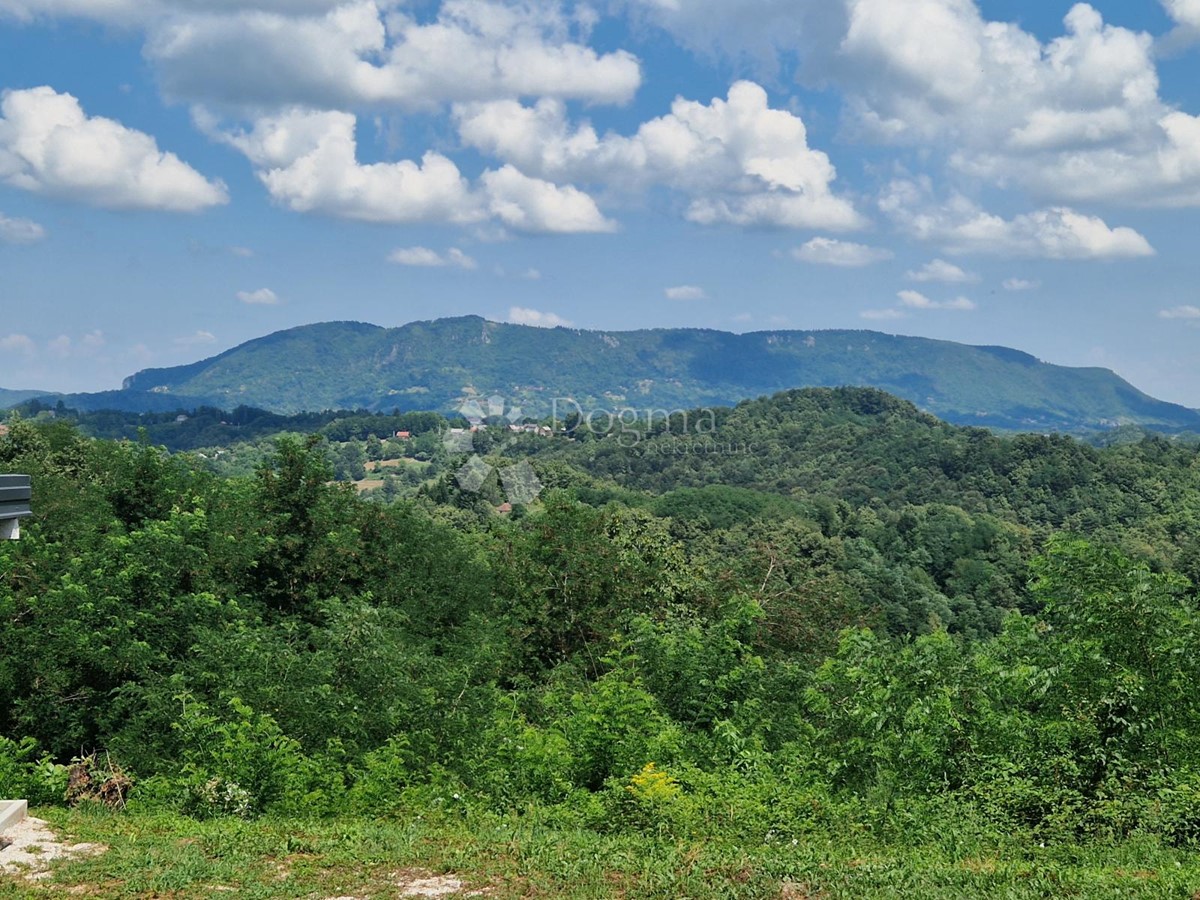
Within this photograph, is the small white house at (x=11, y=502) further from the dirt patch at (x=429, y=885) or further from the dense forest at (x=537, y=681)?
the dense forest at (x=537, y=681)

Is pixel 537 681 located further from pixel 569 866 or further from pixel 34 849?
pixel 34 849

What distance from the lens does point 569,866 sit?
807 centimetres

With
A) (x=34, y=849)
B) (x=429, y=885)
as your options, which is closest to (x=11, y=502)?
(x=34, y=849)

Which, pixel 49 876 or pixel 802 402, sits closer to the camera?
pixel 49 876

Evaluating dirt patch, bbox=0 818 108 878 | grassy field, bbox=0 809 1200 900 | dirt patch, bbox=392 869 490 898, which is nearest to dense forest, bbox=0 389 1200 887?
grassy field, bbox=0 809 1200 900

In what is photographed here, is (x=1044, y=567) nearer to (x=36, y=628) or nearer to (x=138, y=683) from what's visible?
(x=138, y=683)

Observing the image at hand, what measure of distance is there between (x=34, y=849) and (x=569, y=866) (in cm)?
457

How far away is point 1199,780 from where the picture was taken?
8898mm

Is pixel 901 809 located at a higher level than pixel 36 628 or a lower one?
lower

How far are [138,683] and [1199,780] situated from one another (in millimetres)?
12373

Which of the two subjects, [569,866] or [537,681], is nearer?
[569,866]

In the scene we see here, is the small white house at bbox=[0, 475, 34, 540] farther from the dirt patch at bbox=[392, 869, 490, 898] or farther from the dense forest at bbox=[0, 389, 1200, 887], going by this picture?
the dense forest at bbox=[0, 389, 1200, 887]

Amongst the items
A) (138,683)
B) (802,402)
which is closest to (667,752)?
(138,683)

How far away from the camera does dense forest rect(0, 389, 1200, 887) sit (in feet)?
32.2
